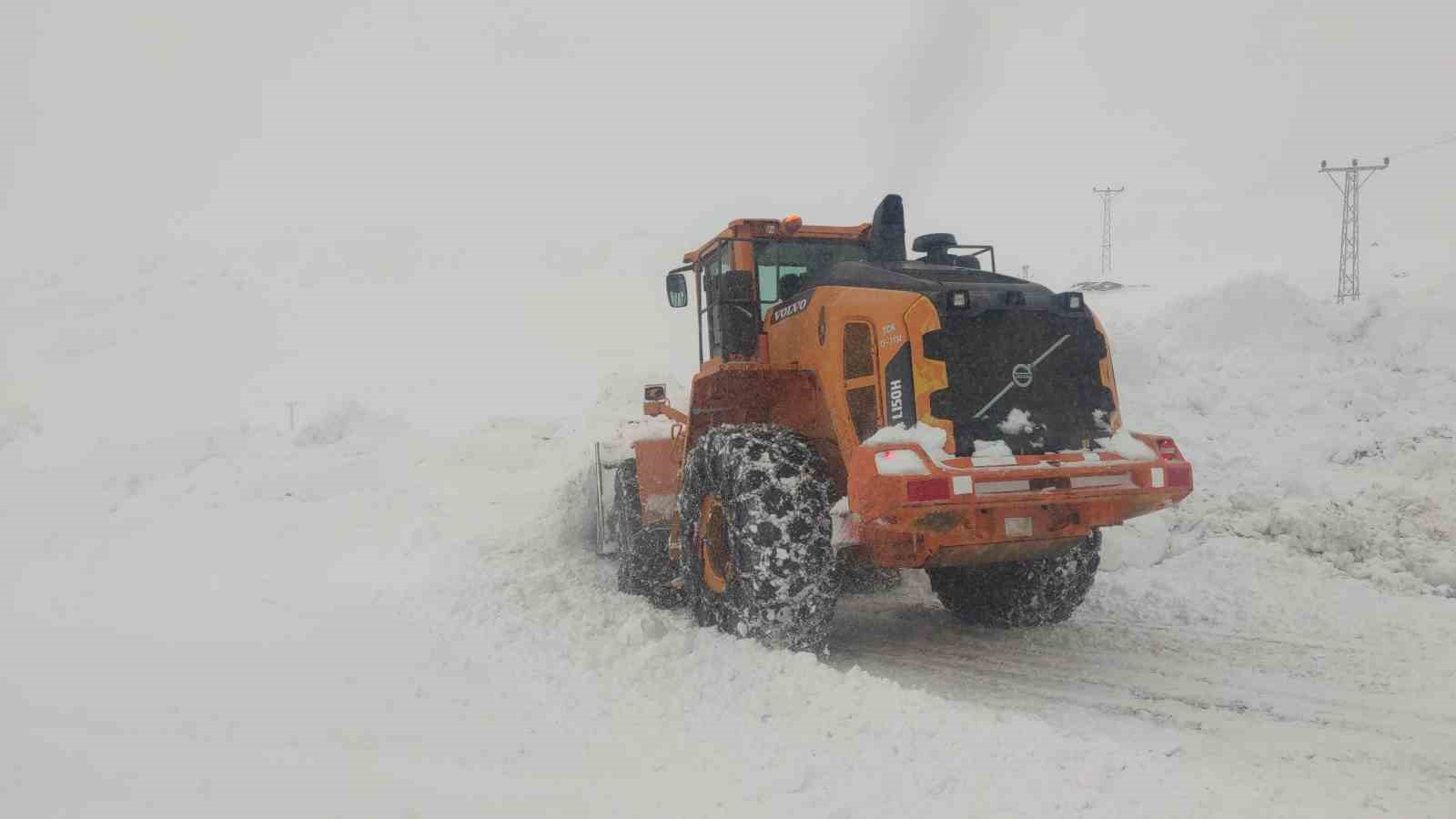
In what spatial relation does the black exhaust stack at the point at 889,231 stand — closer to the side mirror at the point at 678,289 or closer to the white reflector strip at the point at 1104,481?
the side mirror at the point at 678,289

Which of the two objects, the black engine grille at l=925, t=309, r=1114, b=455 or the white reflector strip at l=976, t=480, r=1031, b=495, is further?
the black engine grille at l=925, t=309, r=1114, b=455

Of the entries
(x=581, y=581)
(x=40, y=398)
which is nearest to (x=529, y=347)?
(x=40, y=398)

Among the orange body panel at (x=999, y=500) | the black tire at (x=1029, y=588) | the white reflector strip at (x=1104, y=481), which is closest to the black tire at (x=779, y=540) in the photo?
the orange body panel at (x=999, y=500)

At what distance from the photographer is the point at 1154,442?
16.9ft

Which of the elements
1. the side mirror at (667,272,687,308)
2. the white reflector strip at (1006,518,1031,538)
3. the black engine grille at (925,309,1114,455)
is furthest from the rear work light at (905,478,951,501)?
the side mirror at (667,272,687,308)

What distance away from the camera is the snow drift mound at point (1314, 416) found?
7.13 meters

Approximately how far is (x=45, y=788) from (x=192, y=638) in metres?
3.21

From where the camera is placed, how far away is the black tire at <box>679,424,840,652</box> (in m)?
5.00

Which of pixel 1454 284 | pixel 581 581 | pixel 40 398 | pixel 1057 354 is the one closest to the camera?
pixel 1057 354

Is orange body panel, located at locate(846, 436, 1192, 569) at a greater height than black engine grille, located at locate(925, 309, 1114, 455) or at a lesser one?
lesser

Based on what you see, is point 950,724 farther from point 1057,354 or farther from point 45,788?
point 45,788

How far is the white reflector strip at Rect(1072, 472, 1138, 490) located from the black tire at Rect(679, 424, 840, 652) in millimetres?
1249

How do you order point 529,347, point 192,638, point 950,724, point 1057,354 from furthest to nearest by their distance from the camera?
1. point 529,347
2. point 192,638
3. point 1057,354
4. point 950,724

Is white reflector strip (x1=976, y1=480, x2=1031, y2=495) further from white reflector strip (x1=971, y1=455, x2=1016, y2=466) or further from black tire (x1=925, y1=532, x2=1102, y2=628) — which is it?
black tire (x1=925, y1=532, x2=1102, y2=628)
